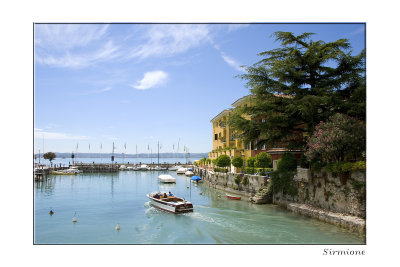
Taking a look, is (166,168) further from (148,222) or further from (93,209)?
(148,222)

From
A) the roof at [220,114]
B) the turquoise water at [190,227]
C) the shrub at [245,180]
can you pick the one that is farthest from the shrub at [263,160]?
the roof at [220,114]

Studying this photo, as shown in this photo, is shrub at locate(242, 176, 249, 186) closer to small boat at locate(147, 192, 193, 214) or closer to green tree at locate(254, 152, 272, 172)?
green tree at locate(254, 152, 272, 172)

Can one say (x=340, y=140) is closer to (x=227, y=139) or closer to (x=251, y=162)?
(x=251, y=162)

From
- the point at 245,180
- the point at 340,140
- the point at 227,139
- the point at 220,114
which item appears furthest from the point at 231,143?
the point at 340,140

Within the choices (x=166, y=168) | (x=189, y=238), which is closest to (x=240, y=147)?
(x=189, y=238)

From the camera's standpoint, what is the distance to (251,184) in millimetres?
28469

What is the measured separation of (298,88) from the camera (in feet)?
70.8

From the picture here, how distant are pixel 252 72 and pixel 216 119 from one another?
2805 centimetres

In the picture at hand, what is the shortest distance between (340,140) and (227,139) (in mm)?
27297

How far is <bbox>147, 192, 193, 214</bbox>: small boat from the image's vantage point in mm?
20547

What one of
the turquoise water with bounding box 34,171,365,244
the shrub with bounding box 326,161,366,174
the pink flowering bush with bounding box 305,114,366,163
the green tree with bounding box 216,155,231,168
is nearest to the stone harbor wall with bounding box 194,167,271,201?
the green tree with bounding box 216,155,231,168

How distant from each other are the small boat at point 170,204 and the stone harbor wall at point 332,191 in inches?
310

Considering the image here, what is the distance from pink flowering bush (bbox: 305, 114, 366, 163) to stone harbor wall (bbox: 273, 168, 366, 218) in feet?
4.35

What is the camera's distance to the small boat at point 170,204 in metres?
20.5
